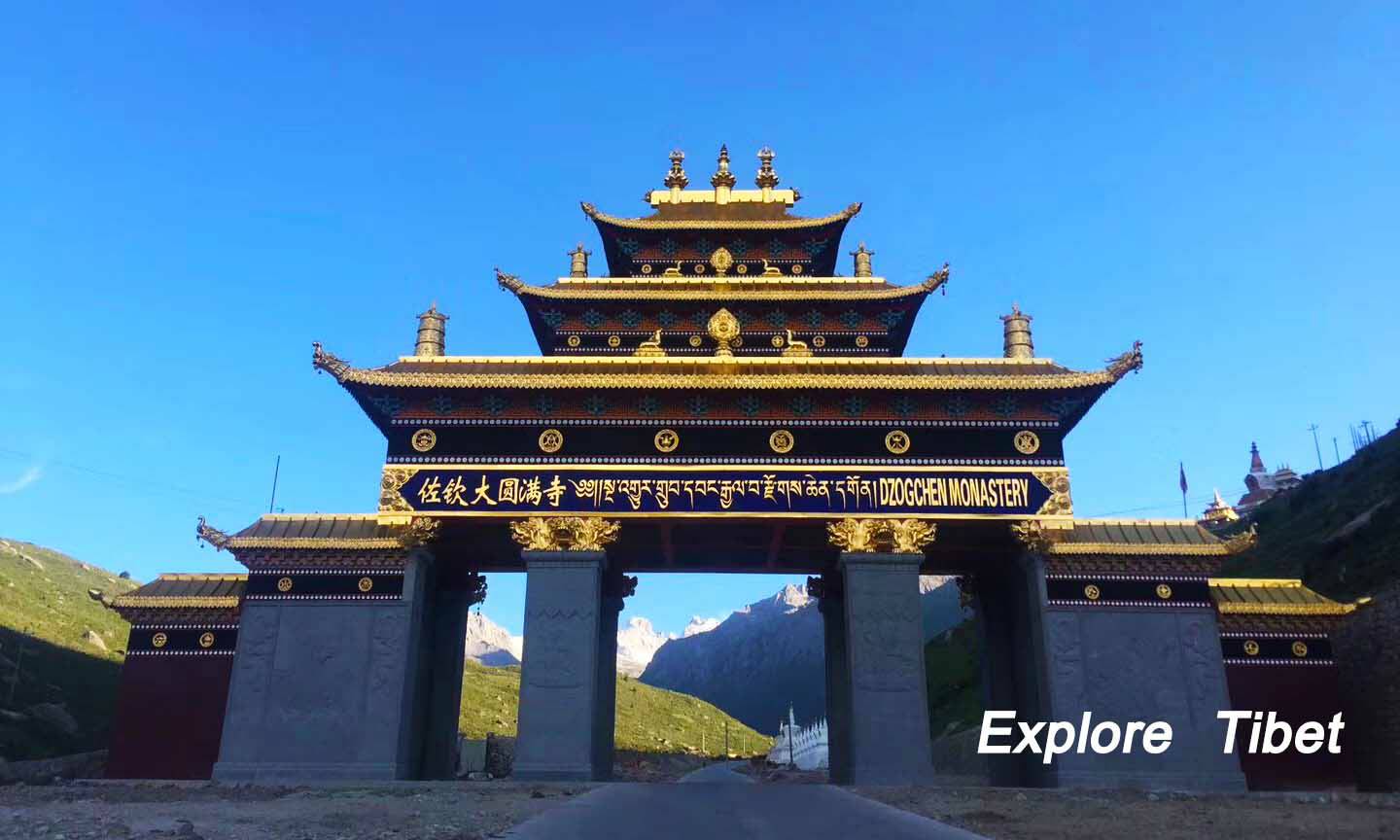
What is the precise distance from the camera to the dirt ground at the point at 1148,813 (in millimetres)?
13000

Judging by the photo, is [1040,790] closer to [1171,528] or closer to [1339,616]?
[1171,528]

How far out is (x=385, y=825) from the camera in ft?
41.1

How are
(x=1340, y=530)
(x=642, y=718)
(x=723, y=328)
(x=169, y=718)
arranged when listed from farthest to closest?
(x=642, y=718), (x=1340, y=530), (x=723, y=328), (x=169, y=718)

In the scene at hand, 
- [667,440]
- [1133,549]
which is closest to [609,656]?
[667,440]

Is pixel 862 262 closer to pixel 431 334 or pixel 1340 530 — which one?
pixel 431 334

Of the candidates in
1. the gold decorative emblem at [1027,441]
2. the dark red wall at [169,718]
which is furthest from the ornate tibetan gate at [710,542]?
the dark red wall at [169,718]

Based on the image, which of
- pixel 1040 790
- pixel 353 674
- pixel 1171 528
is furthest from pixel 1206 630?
pixel 353 674

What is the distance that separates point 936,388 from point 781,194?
44.4 ft

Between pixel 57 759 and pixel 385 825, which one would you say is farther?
pixel 57 759

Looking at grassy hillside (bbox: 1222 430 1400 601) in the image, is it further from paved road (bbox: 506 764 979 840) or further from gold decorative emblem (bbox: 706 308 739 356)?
paved road (bbox: 506 764 979 840)

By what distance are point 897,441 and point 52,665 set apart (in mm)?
40957

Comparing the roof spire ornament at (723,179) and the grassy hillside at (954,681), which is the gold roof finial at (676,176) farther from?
the grassy hillside at (954,681)

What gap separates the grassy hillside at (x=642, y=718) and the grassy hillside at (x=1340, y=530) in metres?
41.4

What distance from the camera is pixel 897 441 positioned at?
24.1 metres
